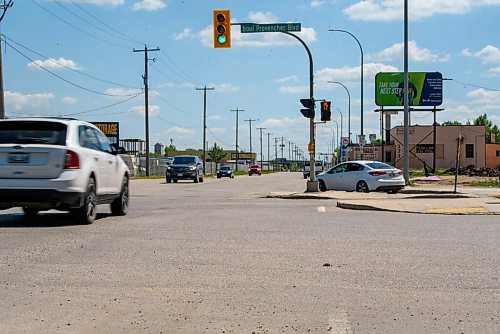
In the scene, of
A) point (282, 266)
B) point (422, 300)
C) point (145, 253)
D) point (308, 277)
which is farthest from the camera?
point (145, 253)

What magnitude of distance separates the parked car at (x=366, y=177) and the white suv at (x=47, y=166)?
15.1 metres

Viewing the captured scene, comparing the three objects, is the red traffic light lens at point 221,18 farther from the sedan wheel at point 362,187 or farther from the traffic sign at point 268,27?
the sedan wheel at point 362,187

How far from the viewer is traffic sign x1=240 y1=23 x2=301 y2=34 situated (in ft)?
80.9

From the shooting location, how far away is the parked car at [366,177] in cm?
2575

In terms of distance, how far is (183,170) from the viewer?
150ft

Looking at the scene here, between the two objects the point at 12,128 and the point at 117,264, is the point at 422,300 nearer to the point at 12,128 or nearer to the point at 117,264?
the point at 117,264

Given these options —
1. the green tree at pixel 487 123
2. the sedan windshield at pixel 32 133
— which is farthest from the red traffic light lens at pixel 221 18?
the green tree at pixel 487 123

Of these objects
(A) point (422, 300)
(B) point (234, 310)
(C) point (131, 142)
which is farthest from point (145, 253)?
(C) point (131, 142)

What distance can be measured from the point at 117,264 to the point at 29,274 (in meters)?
1.06

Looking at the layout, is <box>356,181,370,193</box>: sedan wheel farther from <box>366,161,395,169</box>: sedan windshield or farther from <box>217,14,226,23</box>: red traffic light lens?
<box>217,14,226,23</box>: red traffic light lens

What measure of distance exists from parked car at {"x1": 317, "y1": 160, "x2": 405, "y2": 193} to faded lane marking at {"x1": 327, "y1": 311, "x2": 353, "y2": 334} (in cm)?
2009

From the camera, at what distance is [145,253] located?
910 cm

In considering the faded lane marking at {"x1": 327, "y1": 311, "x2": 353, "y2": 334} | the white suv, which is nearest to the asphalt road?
the faded lane marking at {"x1": 327, "y1": 311, "x2": 353, "y2": 334}

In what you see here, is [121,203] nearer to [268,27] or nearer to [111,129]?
[268,27]
